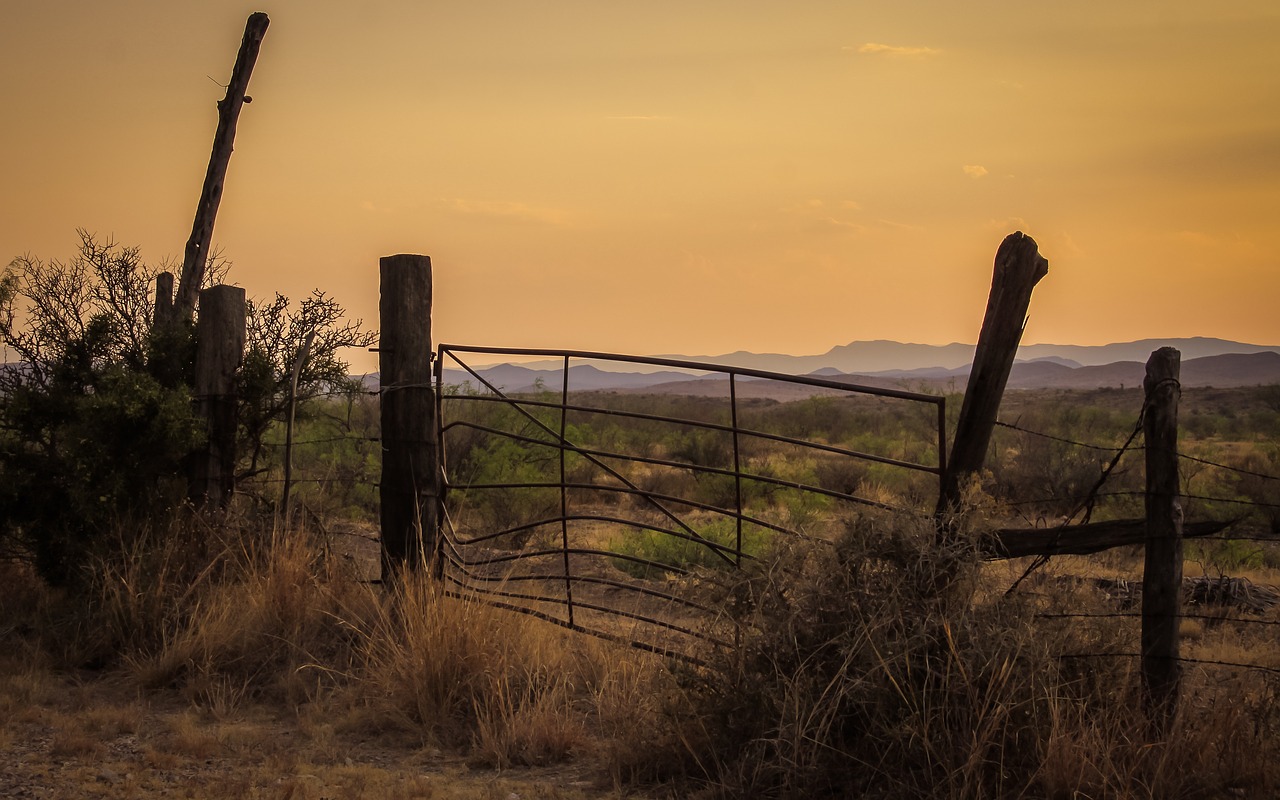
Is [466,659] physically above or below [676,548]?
above

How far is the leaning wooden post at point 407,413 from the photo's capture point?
6.89 meters

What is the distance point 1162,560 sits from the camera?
14.8ft

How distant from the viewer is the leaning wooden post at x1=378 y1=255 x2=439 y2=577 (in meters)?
6.89

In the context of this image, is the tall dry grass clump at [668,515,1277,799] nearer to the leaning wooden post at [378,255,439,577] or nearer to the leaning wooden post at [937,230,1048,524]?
the leaning wooden post at [937,230,1048,524]

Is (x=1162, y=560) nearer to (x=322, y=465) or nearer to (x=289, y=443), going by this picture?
(x=289, y=443)

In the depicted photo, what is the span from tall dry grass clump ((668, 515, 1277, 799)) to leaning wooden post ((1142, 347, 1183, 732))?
12cm

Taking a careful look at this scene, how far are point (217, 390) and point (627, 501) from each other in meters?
11.3

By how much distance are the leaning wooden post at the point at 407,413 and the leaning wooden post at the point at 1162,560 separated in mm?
4367

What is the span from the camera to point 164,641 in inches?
250

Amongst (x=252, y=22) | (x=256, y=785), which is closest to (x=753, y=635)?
(x=256, y=785)

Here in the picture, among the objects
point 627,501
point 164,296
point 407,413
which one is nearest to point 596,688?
point 407,413

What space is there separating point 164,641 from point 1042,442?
56.2ft

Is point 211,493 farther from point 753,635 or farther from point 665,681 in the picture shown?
point 753,635

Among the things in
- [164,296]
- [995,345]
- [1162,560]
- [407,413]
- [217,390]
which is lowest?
[1162,560]
